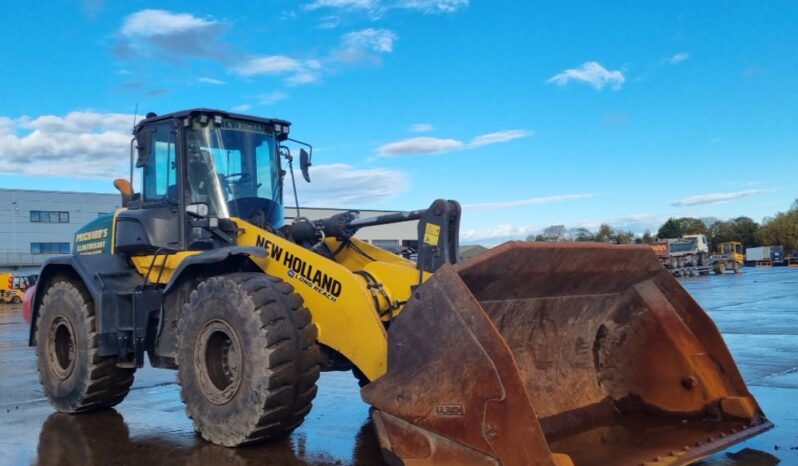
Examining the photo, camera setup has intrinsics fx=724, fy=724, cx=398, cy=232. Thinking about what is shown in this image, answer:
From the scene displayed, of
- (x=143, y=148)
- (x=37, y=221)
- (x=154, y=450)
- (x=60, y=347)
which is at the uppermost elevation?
(x=37, y=221)

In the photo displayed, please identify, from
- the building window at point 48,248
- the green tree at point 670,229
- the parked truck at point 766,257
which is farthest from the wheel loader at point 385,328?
the green tree at point 670,229

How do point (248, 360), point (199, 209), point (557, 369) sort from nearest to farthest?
point (248, 360) → point (557, 369) → point (199, 209)

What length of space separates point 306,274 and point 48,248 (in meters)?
52.9

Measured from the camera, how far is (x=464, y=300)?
413cm

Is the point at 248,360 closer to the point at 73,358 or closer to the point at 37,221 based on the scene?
the point at 73,358

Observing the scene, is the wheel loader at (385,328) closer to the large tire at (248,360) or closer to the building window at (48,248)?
the large tire at (248,360)

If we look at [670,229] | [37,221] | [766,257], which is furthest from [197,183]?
[670,229]

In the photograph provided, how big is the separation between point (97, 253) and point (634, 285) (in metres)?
5.40

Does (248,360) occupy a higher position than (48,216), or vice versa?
(48,216)

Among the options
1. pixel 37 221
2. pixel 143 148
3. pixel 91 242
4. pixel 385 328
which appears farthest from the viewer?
pixel 37 221

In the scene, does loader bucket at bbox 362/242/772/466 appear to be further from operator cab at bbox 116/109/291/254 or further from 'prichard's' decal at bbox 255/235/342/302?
operator cab at bbox 116/109/291/254

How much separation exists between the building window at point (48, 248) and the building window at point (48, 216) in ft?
5.58

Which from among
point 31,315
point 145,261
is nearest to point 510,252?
point 145,261

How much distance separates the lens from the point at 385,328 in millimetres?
5402
